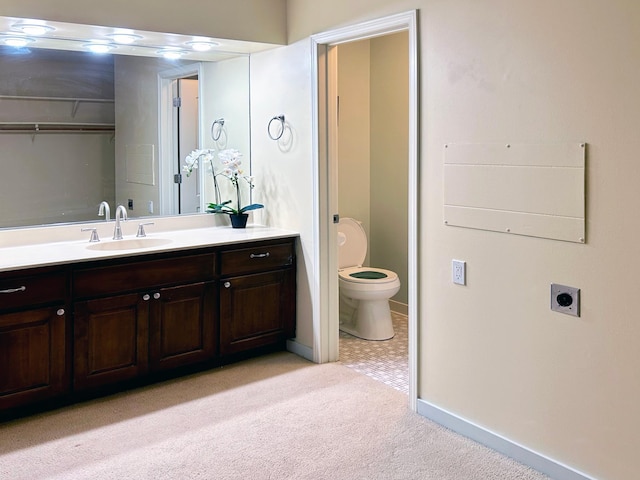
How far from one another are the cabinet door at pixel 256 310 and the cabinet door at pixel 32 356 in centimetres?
92

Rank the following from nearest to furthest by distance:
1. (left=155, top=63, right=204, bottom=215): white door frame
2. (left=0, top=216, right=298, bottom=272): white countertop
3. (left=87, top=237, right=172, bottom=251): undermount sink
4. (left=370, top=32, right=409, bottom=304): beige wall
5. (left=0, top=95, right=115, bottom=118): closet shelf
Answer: (left=0, top=216, right=298, bottom=272): white countertop < (left=0, top=95, right=115, bottom=118): closet shelf < (left=87, top=237, right=172, bottom=251): undermount sink < (left=155, top=63, right=204, bottom=215): white door frame < (left=370, top=32, right=409, bottom=304): beige wall

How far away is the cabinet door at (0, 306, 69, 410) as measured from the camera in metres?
2.89

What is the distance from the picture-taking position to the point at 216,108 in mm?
4242

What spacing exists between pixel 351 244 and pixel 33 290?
7.72 ft

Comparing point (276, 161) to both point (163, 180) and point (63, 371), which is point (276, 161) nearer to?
point (163, 180)

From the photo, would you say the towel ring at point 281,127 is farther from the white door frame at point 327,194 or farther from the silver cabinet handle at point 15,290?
the silver cabinet handle at point 15,290

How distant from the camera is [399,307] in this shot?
5.03 m

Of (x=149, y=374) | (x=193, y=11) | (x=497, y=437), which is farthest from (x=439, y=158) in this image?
(x=149, y=374)

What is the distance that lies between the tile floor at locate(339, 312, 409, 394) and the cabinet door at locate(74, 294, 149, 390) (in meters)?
1.27

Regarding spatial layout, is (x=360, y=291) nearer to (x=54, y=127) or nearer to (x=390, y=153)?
(x=390, y=153)

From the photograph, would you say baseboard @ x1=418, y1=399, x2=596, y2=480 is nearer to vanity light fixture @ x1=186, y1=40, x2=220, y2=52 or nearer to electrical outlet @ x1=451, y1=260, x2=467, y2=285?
electrical outlet @ x1=451, y1=260, x2=467, y2=285

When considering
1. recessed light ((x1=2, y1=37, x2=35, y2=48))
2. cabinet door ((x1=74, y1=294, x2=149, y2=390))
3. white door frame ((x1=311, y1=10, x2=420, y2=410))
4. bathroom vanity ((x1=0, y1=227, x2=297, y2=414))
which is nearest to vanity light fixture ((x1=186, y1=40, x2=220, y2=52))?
white door frame ((x1=311, y1=10, x2=420, y2=410))

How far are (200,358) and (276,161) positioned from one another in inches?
52.3

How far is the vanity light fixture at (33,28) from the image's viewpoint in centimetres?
312
